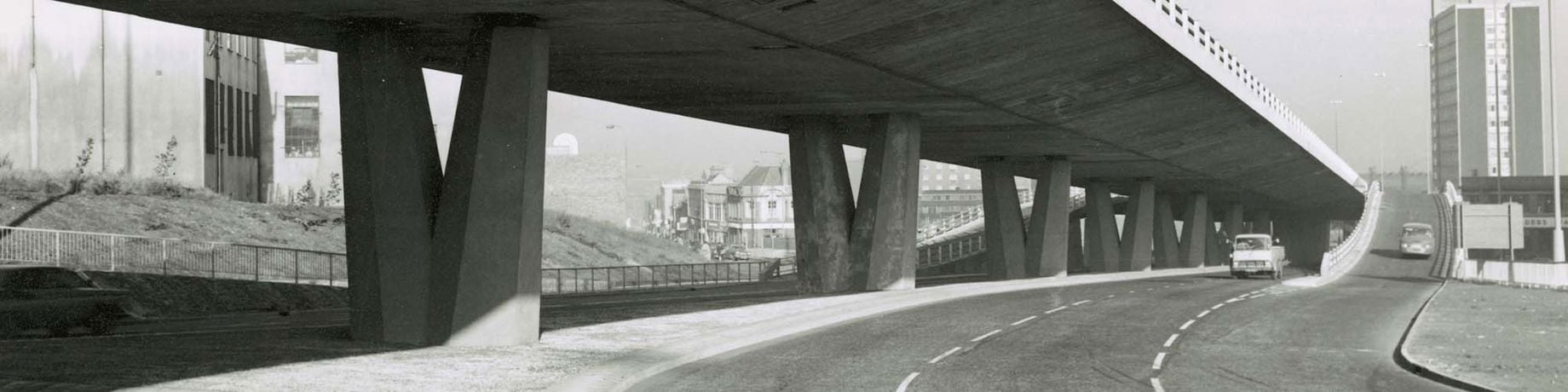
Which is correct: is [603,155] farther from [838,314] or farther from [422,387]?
[422,387]

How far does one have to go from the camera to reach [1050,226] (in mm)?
61938

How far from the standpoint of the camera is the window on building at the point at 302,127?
232ft

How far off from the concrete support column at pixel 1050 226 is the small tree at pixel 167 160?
34.6 metres

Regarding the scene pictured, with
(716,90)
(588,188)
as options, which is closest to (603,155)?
(588,188)

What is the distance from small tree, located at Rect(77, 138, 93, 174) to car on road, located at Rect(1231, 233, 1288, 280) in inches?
1687

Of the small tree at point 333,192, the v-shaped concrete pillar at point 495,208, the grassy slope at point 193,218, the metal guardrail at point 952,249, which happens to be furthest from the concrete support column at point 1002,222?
the metal guardrail at point 952,249

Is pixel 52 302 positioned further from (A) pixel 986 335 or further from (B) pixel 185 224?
(B) pixel 185 224

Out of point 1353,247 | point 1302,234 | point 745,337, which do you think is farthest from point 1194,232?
point 745,337

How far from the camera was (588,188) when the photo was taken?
96.2 meters

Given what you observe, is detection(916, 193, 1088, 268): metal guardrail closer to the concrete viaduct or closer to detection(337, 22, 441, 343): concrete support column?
the concrete viaduct

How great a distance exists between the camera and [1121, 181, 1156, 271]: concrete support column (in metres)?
80.3

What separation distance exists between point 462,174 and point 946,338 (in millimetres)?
8707

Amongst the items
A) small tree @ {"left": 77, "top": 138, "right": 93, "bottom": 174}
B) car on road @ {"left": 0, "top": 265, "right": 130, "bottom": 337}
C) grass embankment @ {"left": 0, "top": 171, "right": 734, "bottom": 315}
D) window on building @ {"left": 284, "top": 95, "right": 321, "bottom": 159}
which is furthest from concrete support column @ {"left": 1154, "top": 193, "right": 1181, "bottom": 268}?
car on road @ {"left": 0, "top": 265, "right": 130, "bottom": 337}

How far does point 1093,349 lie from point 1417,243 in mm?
69219
